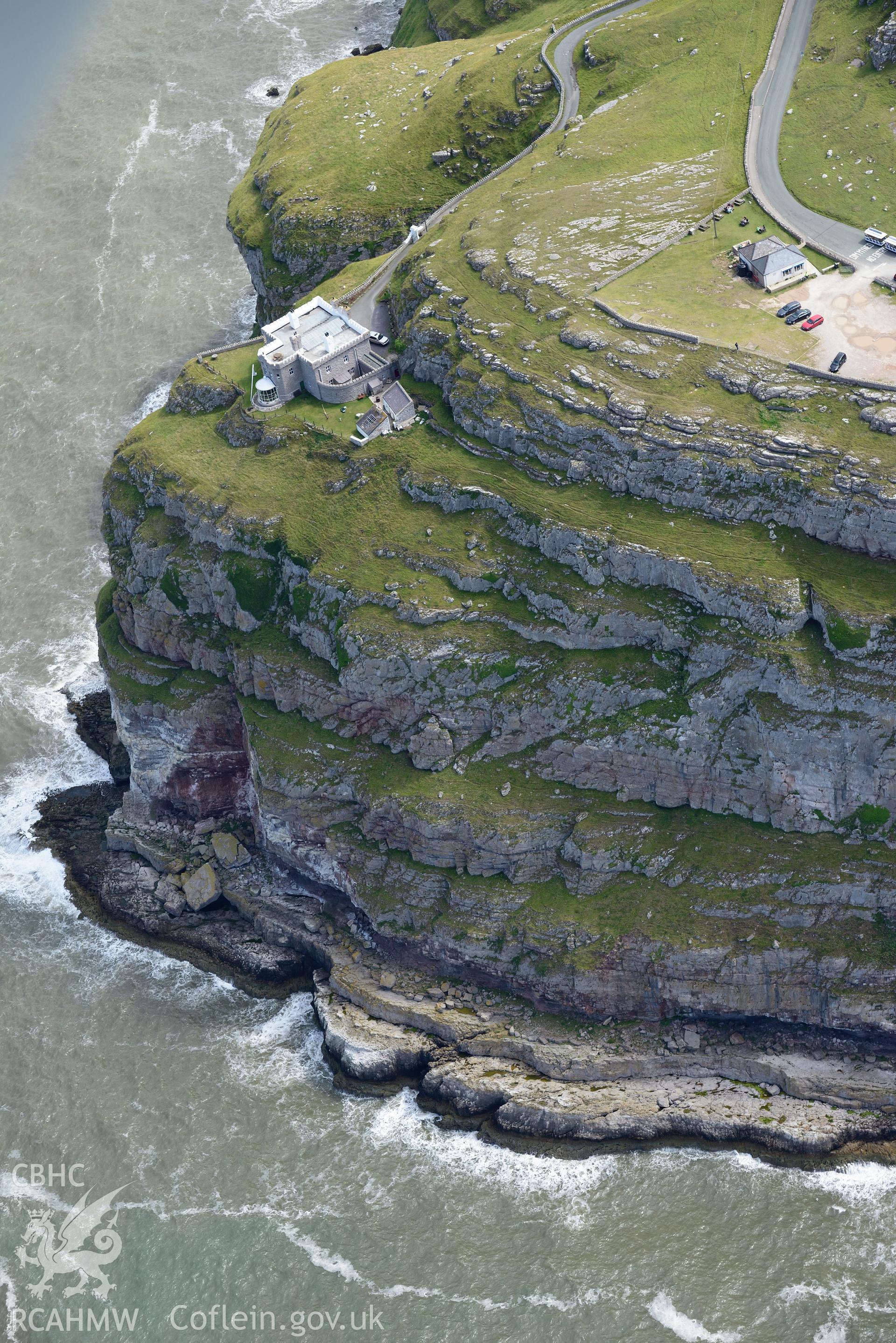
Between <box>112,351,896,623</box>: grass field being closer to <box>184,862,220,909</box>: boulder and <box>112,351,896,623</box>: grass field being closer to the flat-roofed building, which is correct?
the flat-roofed building

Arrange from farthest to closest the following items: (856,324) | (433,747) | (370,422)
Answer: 1. (370,422)
2. (856,324)
3. (433,747)

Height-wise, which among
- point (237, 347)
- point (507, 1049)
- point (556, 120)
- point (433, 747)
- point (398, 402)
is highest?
point (556, 120)

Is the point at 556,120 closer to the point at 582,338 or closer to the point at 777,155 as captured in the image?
the point at 777,155

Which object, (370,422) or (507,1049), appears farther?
(370,422)

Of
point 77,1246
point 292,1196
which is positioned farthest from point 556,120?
point 77,1246

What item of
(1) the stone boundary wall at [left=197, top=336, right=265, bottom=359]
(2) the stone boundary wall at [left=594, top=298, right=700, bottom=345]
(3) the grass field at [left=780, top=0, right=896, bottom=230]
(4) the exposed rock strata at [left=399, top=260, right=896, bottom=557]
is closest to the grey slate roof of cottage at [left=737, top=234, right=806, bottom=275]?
(3) the grass field at [left=780, top=0, right=896, bottom=230]

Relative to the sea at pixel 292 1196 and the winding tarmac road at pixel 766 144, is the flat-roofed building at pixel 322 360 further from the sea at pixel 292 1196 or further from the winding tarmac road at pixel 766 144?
the sea at pixel 292 1196
